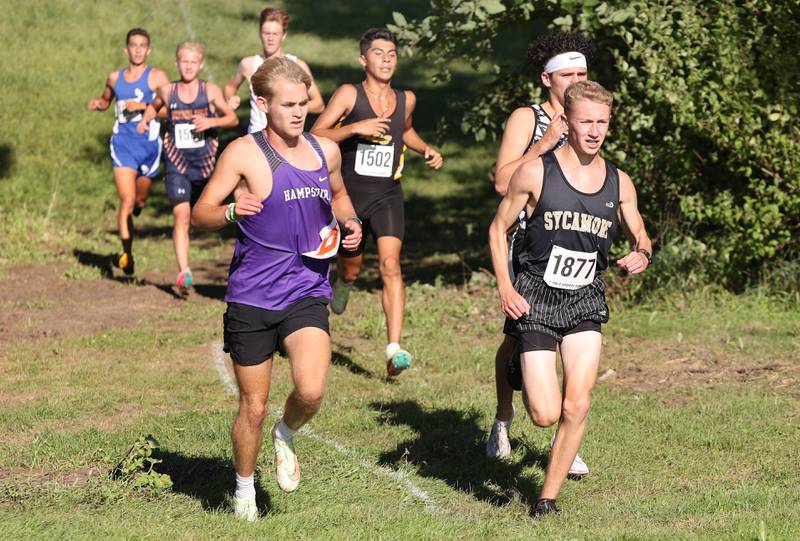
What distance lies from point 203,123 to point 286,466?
6.38m

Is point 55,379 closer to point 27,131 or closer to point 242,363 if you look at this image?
point 242,363

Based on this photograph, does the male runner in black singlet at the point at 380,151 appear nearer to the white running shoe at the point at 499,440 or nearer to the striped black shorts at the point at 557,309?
the white running shoe at the point at 499,440

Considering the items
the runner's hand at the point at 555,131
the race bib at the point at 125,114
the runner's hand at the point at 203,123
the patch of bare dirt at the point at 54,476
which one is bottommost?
the patch of bare dirt at the point at 54,476

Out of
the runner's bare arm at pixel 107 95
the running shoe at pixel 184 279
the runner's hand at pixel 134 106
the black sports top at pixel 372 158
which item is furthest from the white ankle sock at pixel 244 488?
the runner's bare arm at pixel 107 95

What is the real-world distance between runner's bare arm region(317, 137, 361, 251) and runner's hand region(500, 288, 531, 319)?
0.75 m

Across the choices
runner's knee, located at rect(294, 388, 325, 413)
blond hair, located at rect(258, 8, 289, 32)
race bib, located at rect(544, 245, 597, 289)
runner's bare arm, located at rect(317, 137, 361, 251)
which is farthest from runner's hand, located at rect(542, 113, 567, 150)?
blond hair, located at rect(258, 8, 289, 32)

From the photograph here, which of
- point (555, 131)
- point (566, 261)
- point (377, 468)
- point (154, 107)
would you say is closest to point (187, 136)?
point (154, 107)

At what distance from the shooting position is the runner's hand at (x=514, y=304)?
6.29 meters

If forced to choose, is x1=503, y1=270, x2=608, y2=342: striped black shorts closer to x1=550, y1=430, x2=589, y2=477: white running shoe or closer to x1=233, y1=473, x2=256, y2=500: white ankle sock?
x1=550, y1=430, x2=589, y2=477: white running shoe

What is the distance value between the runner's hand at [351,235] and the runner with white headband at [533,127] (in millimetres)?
997

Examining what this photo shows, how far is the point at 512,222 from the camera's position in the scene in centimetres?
641

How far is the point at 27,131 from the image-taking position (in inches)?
818

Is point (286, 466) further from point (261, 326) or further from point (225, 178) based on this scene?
point (225, 178)

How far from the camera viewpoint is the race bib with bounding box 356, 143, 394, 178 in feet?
31.8
